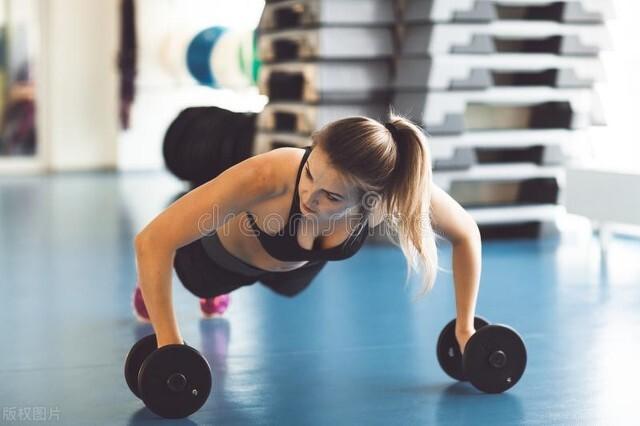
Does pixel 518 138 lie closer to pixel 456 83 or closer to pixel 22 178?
pixel 456 83

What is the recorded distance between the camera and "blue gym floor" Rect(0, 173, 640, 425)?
1.74 metres

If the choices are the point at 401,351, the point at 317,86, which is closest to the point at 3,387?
the point at 401,351

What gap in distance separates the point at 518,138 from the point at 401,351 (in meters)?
1.78

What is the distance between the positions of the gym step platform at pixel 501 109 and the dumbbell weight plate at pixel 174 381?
1.98m

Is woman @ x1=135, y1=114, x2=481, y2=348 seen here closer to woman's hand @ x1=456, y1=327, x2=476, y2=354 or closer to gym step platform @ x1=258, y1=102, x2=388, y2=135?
woman's hand @ x1=456, y1=327, x2=476, y2=354

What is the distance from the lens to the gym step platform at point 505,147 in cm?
355

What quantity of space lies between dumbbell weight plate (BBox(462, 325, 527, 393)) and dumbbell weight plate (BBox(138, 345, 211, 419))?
1.63ft

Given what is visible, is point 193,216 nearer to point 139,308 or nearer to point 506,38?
point 139,308

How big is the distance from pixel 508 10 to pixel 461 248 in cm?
224

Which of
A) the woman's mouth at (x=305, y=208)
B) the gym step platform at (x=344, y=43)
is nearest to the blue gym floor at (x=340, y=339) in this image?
the woman's mouth at (x=305, y=208)

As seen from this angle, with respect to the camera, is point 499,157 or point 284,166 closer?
point 284,166

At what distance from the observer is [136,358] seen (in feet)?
5.80

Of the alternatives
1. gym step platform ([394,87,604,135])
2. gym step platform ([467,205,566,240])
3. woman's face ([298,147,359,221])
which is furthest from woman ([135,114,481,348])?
gym step platform ([467,205,566,240])

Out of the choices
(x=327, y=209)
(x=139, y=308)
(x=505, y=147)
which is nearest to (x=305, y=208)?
(x=327, y=209)
